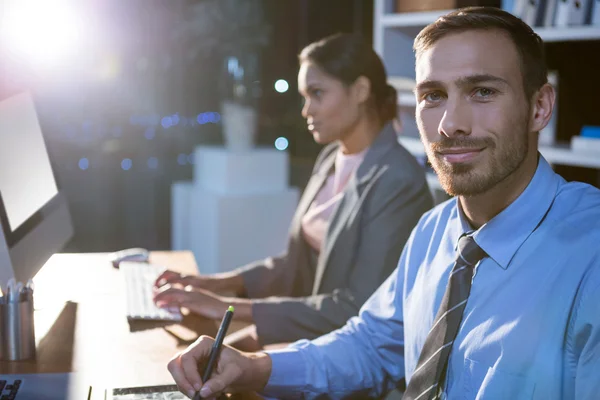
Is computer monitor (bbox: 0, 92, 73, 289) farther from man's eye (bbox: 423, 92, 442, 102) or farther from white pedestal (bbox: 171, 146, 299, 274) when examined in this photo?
white pedestal (bbox: 171, 146, 299, 274)

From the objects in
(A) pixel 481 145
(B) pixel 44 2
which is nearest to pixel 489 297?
(A) pixel 481 145

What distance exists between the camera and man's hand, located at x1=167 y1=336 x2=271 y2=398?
114 centimetres

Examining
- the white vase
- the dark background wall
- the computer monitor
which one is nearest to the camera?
the computer monitor

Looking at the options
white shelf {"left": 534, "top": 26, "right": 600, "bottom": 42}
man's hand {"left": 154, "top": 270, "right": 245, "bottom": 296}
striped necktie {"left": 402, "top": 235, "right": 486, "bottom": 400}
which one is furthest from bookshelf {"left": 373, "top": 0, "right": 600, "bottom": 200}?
striped necktie {"left": 402, "top": 235, "right": 486, "bottom": 400}

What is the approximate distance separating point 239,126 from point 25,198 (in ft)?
9.69

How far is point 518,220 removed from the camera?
1103mm

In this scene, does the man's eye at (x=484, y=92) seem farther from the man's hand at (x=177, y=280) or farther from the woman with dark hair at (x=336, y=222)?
the man's hand at (x=177, y=280)

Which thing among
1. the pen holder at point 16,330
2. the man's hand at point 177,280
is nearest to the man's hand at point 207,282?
the man's hand at point 177,280

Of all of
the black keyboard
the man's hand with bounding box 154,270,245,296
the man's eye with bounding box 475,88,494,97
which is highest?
the man's eye with bounding box 475,88,494,97

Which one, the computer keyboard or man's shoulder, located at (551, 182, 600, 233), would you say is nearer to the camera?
man's shoulder, located at (551, 182, 600, 233)

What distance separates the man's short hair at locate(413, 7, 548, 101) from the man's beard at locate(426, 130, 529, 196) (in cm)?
9

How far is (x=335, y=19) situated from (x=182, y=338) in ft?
12.3

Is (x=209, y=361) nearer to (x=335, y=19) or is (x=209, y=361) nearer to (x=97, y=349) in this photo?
(x=97, y=349)

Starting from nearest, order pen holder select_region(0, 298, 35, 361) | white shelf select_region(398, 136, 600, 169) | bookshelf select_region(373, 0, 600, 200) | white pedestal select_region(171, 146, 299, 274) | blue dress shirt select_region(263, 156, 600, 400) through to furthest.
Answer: blue dress shirt select_region(263, 156, 600, 400)
pen holder select_region(0, 298, 35, 361)
white shelf select_region(398, 136, 600, 169)
bookshelf select_region(373, 0, 600, 200)
white pedestal select_region(171, 146, 299, 274)
